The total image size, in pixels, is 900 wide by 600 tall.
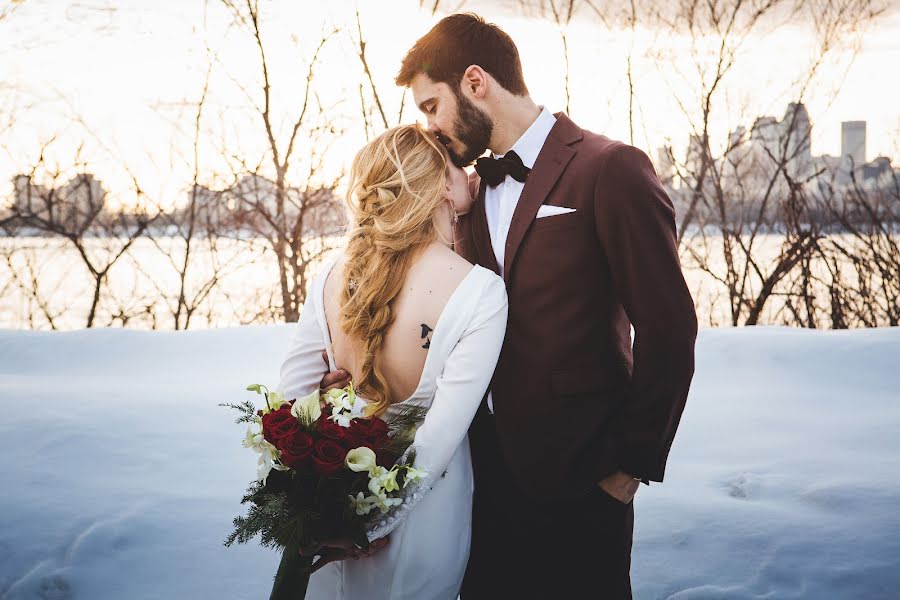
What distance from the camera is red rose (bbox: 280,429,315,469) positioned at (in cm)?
157

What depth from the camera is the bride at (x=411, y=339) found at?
178 centimetres

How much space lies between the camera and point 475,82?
7.22 feet

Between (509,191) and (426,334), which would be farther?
(509,191)

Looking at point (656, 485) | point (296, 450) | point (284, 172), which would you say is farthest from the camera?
point (284, 172)

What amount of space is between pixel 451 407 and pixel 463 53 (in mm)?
1112

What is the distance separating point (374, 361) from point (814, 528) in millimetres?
1803

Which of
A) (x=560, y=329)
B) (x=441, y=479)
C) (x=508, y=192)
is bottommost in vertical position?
(x=441, y=479)

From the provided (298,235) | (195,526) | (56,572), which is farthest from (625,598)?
(298,235)

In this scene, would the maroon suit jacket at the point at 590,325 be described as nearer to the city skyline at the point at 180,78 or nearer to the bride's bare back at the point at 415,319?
the bride's bare back at the point at 415,319

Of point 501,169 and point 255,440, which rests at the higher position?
point 501,169

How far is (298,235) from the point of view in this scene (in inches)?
243

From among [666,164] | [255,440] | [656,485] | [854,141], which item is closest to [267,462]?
[255,440]

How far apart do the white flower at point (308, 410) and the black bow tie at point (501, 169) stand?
35.5 inches

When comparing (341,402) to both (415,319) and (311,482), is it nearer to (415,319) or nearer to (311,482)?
(311,482)
